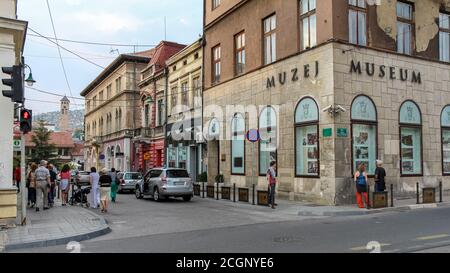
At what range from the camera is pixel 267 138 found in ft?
75.7

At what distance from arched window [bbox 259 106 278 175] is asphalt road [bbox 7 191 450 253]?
6170mm

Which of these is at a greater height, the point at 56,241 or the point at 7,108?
the point at 7,108

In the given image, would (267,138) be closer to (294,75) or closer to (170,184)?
(294,75)

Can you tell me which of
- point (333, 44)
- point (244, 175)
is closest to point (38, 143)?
point (244, 175)

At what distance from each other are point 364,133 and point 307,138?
2453 mm

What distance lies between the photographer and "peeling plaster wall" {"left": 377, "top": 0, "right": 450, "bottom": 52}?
2041 cm

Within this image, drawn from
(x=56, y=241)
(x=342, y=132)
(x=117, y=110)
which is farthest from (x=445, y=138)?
(x=117, y=110)

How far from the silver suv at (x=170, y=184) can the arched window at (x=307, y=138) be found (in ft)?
17.6

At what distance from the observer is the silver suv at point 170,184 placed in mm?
21562

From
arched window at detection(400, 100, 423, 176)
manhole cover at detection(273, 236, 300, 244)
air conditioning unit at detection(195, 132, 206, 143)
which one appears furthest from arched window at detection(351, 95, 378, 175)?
air conditioning unit at detection(195, 132, 206, 143)

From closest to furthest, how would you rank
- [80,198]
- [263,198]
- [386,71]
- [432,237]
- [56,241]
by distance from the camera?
[432,237] → [56,241] → [263,198] → [386,71] → [80,198]

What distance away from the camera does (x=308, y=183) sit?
1977 centimetres
